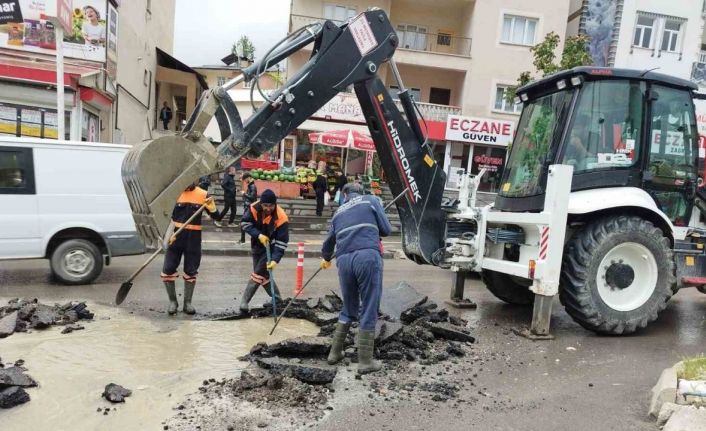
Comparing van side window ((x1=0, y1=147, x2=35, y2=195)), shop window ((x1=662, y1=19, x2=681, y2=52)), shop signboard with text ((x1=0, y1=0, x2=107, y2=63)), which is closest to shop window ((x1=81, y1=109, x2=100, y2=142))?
shop signboard with text ((x1=0, y1=0, x2=107, y2=63))

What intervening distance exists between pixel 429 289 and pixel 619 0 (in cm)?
2027

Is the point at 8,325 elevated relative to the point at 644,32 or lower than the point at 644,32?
lower

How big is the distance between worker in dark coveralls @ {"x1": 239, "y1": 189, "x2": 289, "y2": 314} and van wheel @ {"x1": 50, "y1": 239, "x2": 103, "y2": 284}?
288cm

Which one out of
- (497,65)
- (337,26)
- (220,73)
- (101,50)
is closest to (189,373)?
(337,26)

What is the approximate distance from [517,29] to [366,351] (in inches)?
857

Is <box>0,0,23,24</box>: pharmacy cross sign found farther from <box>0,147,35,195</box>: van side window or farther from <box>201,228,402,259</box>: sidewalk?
<box>201,228,402,259</box>: sidewalk

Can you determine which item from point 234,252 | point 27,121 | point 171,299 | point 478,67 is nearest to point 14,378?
point 171,299

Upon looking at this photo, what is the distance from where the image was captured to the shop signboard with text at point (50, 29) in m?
12.9

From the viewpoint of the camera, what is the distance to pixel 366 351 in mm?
4707

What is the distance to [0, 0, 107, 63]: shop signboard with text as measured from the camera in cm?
1293

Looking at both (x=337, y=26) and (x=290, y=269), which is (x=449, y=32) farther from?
(x=337, y=26)

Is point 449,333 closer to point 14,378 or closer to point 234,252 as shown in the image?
point 14,378

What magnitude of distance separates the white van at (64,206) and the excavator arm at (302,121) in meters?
4.02

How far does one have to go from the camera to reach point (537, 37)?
2275 cm
